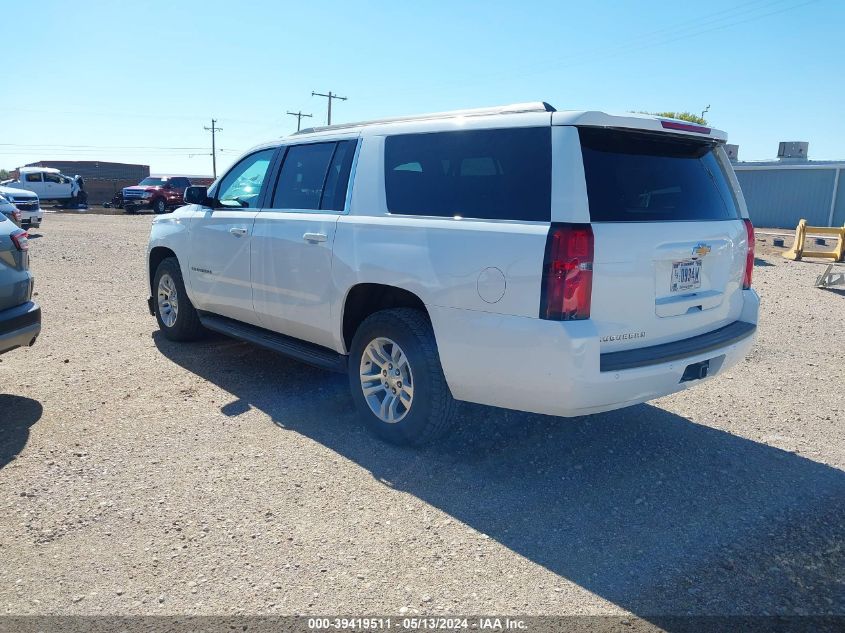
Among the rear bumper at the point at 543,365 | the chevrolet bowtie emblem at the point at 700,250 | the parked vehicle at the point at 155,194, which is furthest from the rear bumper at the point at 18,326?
the parked vehicle at the point at 155,194

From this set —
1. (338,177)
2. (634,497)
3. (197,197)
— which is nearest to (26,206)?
(197,197)

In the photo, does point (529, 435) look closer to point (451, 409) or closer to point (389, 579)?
point (451, 409)

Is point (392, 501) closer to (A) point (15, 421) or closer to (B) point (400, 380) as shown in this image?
(B) point (400, 380)

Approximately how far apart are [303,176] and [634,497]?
3.24 m

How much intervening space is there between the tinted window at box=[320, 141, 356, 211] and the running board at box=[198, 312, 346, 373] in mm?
1049

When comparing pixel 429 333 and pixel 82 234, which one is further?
pixel 82 234

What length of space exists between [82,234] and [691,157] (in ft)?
66.6

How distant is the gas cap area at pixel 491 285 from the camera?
349 centimetres

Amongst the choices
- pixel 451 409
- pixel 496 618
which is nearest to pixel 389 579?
pixel 496 618

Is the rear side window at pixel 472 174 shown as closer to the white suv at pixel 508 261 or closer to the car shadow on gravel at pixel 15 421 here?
the white suv at pixel 508 261

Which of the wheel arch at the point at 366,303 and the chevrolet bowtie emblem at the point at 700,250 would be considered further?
the wheel arch at the point at 366,303

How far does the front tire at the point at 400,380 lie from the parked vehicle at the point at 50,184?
3623cm

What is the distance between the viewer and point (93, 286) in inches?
394

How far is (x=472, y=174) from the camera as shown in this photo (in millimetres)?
3848
